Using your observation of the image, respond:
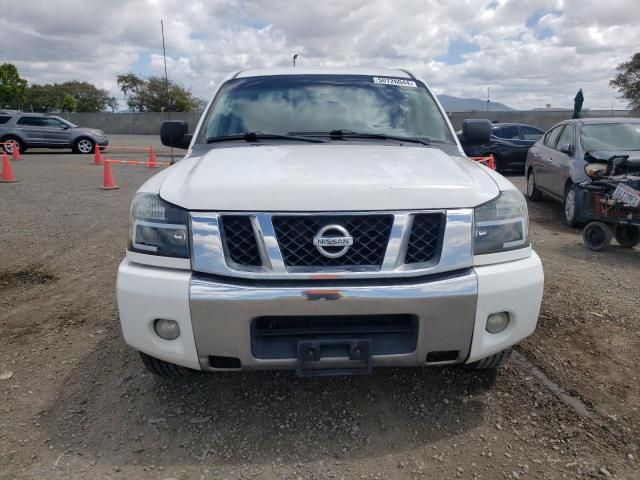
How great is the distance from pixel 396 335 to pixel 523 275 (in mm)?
670

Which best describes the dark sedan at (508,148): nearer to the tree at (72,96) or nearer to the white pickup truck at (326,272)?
the white pickup truck at (326,272)

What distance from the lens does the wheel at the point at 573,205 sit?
22.9 ft

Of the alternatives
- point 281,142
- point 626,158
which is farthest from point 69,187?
point 626,158

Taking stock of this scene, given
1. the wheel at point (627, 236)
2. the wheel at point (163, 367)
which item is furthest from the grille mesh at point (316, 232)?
the wheel at point (627, 236)

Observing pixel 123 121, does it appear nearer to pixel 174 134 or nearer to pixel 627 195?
pixel 174 134

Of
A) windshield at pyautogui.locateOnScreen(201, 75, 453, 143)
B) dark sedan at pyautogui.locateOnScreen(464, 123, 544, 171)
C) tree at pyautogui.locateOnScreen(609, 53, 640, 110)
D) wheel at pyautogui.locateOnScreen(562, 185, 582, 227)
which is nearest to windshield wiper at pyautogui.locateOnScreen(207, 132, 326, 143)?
windshield at pyautogui.locateOnScreen(201, 75, 453, 143)

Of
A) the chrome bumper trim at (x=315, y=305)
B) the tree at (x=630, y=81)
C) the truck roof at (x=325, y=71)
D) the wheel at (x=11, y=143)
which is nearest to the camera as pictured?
the chrome bumper trim at (x=315, y=305)

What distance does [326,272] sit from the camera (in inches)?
92.9

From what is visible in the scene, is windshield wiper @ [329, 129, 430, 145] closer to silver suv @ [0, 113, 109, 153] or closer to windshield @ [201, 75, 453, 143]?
windshield @ [201, 75, 453, 143]

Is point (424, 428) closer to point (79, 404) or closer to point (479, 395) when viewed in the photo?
point (479, 395)

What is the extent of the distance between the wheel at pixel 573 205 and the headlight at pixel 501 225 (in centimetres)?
483

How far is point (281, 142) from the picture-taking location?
11.2 feet

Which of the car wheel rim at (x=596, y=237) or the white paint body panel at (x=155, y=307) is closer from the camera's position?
the white paint body panel at (x=155, y=307)

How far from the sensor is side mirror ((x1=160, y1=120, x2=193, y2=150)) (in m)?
4.15
